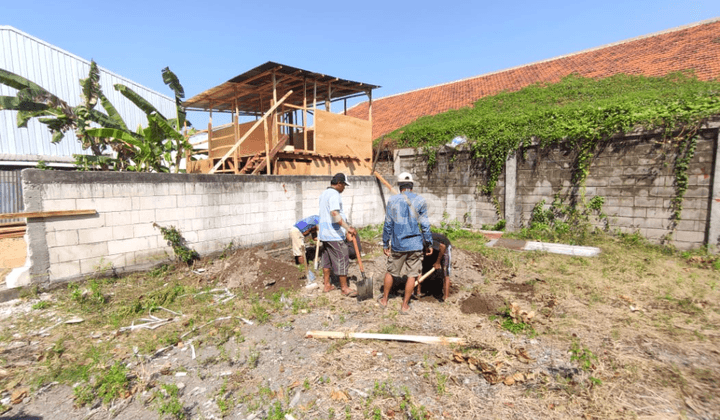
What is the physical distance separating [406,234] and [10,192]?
14.5m

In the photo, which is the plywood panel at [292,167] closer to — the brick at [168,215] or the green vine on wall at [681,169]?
the brick at [168,215]

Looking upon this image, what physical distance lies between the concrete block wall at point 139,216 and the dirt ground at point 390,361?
2.13 feet

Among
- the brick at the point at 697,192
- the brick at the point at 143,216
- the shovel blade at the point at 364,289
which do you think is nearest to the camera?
the shovel blade at the point at 364,289

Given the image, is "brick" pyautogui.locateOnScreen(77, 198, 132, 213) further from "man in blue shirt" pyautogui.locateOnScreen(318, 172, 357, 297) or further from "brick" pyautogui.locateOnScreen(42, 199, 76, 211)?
"man in blue shirt" pyautogui.locateOnScreen(318, 172, 357, 297)

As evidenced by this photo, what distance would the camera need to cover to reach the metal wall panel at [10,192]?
11.0m

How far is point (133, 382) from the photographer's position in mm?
2994

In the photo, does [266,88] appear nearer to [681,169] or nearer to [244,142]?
[244,142]

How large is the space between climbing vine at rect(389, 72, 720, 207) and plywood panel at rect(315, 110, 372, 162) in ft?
4.57

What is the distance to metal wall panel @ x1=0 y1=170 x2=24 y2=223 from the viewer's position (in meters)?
Result: 11.0

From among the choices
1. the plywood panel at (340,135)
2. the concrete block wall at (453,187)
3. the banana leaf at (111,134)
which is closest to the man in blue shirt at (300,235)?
the plywood panel at (340,135)

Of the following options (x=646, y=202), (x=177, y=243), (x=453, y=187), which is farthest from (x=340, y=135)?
(x=646, y=202)

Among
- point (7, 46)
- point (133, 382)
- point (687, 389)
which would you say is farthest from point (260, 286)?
point (7, 46)

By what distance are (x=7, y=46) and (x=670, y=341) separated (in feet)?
69.4

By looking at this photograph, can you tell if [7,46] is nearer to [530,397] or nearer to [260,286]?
[260,286]
